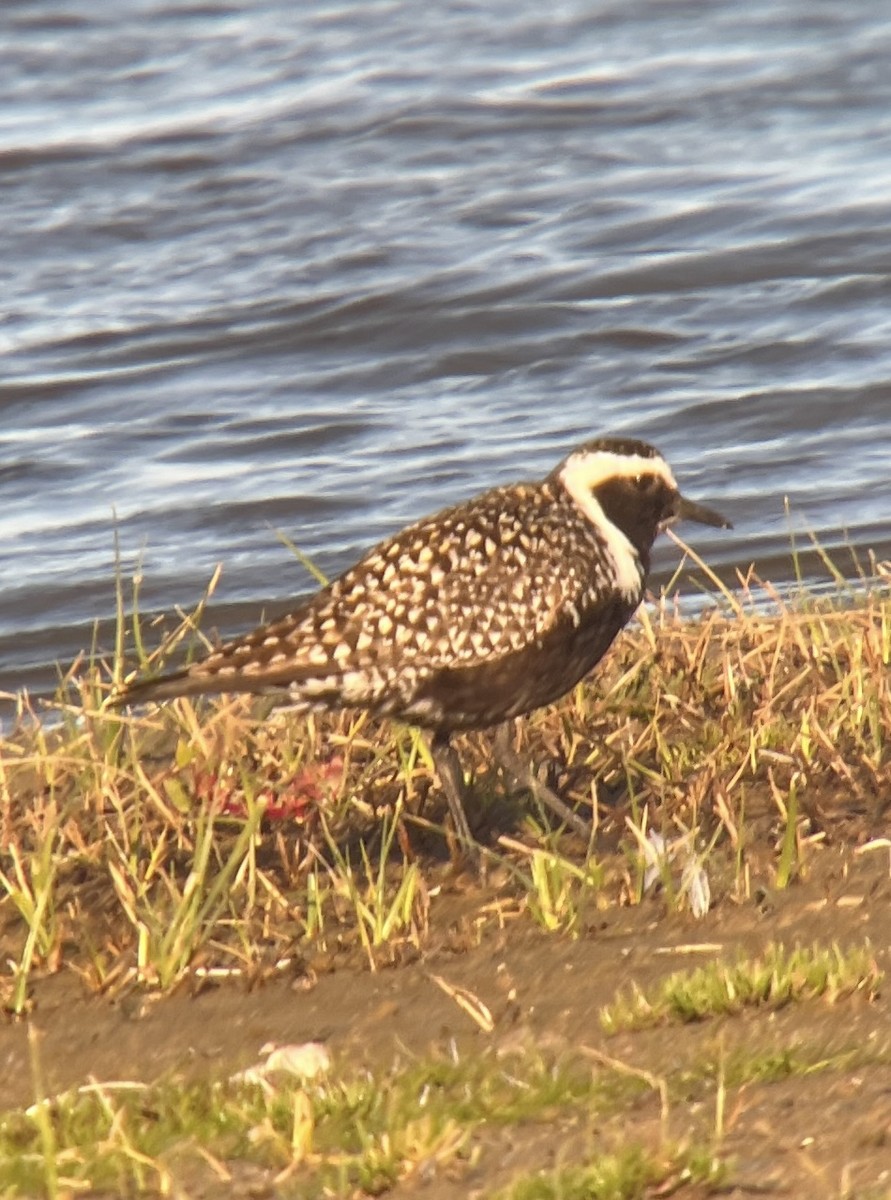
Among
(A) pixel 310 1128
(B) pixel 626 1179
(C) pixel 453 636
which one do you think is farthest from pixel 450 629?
(B) pixel 626 1179

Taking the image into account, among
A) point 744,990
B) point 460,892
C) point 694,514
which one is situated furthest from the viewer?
point 694,514

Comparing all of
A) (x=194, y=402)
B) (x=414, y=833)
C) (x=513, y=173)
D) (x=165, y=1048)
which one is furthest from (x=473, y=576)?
(x=513, y=173)

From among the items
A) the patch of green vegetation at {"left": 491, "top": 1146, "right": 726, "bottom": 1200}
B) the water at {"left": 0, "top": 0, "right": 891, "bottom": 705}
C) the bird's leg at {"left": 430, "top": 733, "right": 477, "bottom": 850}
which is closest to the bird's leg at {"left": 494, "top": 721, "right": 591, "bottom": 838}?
the bird's leg at {"left": 430, "top": 733, "right": 477, "bottom": 850}

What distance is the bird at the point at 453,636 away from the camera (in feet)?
17.5

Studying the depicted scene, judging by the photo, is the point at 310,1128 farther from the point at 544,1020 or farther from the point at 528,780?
the point at 528,780

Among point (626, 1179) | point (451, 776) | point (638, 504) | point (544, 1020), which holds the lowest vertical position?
point (544, 1020)

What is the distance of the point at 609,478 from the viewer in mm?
5973

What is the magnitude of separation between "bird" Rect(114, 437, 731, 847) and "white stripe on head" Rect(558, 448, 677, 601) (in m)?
0.03

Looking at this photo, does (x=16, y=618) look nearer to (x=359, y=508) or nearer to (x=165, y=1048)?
(x=359, y=508)

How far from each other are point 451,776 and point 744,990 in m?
1.33

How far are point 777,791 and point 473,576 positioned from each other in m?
0.92

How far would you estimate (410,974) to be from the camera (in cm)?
493

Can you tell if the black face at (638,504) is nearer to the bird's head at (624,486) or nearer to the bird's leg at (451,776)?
the bird's head at (624,486)

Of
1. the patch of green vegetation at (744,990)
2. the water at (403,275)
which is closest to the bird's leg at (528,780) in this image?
the patch of green vegetation at (744,990)
